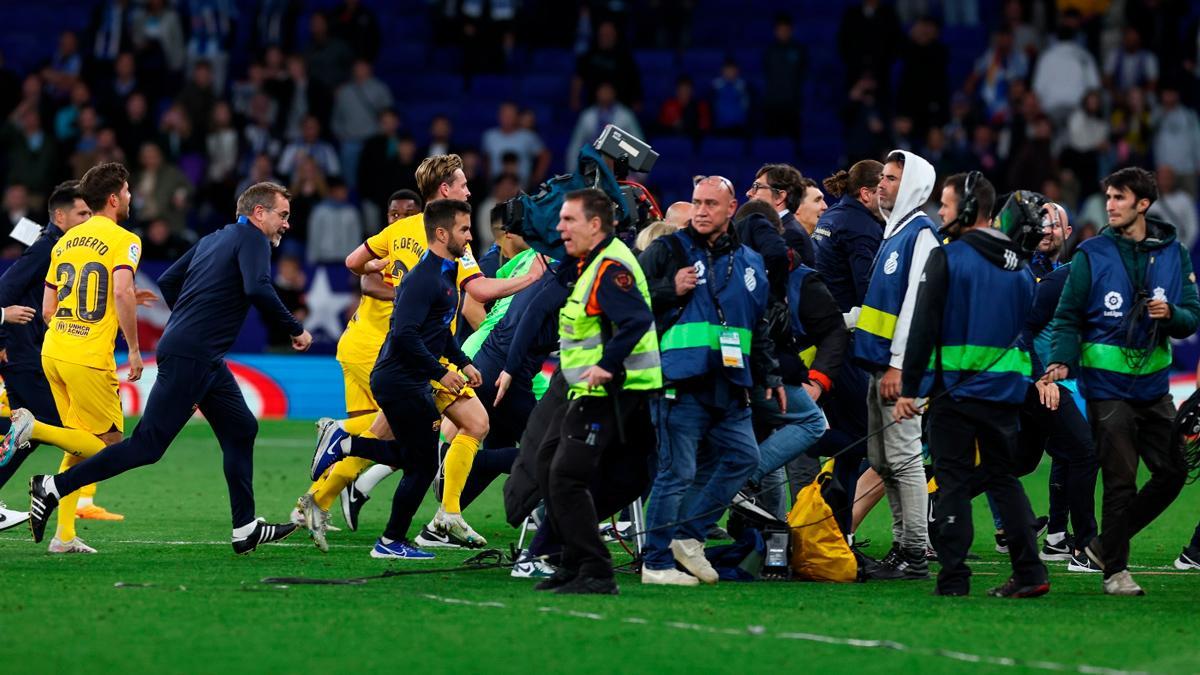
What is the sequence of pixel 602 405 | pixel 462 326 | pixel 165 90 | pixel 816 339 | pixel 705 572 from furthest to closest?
pixel 165 90 < pixel 462 326 < pixel 816 339 < pixel 705 572 < pixel 602 405

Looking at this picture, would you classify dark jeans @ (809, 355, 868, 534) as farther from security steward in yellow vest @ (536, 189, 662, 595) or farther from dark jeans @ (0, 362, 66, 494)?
dark jeans @ (0, 362, 66, 494)

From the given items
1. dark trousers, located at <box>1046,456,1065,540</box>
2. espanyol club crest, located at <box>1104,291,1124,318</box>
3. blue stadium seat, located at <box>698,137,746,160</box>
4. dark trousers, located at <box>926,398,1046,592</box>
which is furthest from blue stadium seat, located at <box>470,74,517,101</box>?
dark trousers, located at <box>926,398,1046,592</box>

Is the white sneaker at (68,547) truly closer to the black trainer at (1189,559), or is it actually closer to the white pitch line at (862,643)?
the white pitch line at (862,643)

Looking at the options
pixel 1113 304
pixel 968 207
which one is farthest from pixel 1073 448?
pixel 968 207

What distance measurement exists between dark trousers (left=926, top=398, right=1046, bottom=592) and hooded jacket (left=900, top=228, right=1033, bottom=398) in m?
0.22

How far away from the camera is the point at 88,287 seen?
10.7 metres

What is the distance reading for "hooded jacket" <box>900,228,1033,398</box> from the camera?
8727mm

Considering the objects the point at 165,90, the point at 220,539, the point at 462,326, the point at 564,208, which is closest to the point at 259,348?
the point at 165,90

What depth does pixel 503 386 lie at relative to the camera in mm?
10188

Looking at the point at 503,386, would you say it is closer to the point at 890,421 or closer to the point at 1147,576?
the point at 890,421

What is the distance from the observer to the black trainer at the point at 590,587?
28.3ft

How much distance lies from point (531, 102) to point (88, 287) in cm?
1432

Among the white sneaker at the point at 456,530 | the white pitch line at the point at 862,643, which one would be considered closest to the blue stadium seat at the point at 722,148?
the white sneaker at the point at 456,530

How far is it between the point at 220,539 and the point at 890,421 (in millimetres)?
4322
